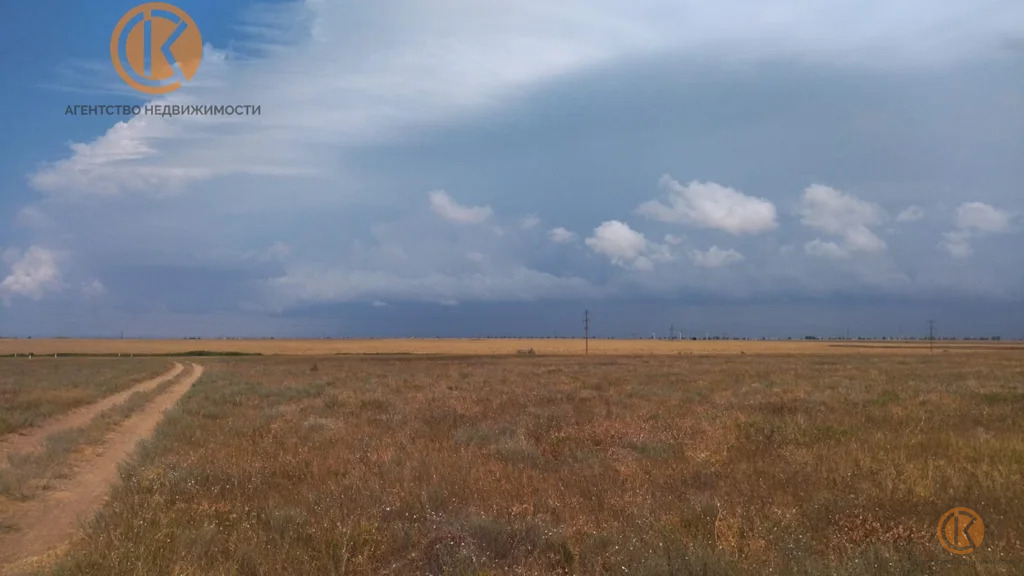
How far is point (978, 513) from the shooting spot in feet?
25.3

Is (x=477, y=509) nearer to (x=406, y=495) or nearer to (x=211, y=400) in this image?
(x=406, y=495)

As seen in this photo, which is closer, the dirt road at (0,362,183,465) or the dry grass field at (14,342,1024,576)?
the dry grass field at (14,342,1024,576)

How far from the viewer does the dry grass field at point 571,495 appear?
6.65 m

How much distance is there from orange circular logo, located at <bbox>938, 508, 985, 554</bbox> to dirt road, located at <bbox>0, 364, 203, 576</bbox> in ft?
31.6

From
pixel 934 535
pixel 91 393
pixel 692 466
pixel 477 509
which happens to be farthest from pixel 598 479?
pixel 91 393

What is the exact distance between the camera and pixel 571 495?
9.10 m

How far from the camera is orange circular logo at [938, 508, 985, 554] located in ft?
22.4

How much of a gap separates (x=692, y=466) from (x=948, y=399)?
1339 cm

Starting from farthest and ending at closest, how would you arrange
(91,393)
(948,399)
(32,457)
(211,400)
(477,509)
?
(91,393) < (211,400) < (948,399) < (32,457) < (477,509)

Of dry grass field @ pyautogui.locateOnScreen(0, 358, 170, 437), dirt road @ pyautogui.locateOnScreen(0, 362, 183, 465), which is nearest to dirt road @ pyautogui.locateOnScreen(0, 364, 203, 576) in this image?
dirt road @ pyautogui.locateOnScreen(0, 362, 183, 465)

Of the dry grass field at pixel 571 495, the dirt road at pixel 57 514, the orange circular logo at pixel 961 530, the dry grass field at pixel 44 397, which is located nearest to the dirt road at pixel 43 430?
the dry grass field at pixel 44 397

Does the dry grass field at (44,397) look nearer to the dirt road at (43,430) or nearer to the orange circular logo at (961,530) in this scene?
the dirt road at (43,430)

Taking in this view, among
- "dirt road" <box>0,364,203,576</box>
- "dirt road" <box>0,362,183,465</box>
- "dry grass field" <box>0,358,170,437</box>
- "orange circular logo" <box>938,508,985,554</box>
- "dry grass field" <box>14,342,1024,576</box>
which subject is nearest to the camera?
"dry grass field" <box>14,342,1024,576</box>

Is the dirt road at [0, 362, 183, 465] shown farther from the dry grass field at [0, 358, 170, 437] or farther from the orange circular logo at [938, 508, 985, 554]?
the orange circular logo at [938, 508, 985, 554]
